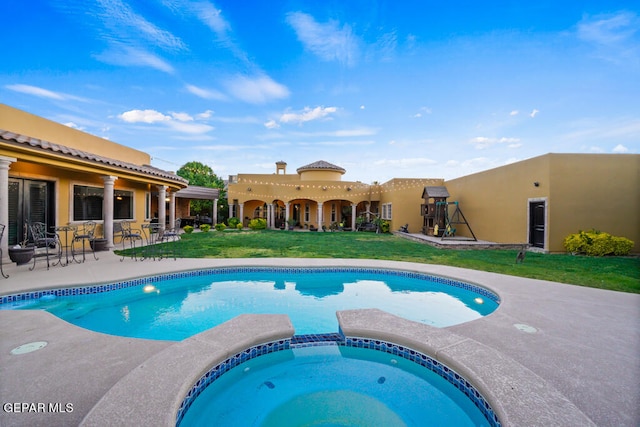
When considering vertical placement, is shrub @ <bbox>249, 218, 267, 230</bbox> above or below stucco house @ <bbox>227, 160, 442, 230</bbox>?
below

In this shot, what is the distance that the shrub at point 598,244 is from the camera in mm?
9211

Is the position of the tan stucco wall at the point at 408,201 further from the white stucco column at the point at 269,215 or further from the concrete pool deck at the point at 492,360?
the concrete pool deck at the point at 492,360

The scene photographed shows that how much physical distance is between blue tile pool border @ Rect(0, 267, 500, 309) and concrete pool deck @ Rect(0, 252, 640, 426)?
0.24 m

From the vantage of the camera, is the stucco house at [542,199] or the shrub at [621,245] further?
the stucco house at [542,199]

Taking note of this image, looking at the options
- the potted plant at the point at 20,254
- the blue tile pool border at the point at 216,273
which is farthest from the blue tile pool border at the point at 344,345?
the potted plant at the point at 20,254

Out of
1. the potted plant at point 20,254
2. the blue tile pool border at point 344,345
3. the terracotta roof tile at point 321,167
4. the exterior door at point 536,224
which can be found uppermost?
the terracotta roof tile at point 321,167

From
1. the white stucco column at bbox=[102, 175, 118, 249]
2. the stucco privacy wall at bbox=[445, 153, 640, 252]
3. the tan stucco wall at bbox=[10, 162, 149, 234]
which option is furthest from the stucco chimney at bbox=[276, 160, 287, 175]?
the stucco privacy wall at bbox=[445, 153, 640, 252]

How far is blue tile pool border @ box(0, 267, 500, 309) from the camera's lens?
488cm

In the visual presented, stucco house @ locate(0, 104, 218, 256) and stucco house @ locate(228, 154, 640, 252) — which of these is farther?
stucco house @ locate(228, 154, 640, 252)

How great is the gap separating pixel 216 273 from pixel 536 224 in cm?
1123

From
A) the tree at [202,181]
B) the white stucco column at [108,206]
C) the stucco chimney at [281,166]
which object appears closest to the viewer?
the white stucco column at [108,206]

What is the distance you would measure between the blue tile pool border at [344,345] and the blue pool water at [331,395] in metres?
0.04

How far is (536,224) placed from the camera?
35.1 ft
